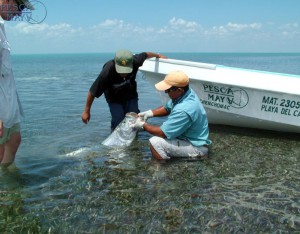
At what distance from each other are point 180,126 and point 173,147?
47 centimetres

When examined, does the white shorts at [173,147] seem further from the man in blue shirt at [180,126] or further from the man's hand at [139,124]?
the man's hand at [139,124]

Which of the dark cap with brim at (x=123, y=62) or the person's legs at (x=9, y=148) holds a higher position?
the dark cap with brim at (x=123, y=62)

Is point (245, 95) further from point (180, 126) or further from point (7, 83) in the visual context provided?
point (7, 83)

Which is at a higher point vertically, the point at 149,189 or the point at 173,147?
the point at 173,147

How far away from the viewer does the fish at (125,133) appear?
5730mm

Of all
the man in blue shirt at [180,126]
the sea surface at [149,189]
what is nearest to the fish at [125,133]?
the sea surface at [149,189]

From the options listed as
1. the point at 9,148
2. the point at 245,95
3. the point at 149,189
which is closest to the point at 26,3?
the point at 9,148

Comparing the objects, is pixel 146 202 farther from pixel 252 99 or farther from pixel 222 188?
pixel 252 99

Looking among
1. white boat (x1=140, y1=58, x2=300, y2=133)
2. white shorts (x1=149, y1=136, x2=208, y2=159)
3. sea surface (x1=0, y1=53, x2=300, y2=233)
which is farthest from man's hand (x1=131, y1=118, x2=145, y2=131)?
white boat (x1=140, y1=58, x2=300, y2=133)

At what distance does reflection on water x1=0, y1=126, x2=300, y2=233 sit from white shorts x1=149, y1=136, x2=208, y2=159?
15 centimetres

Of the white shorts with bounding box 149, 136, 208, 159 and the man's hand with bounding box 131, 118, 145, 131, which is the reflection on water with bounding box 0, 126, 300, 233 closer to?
the white shorts with bounding box 149, 136, 208, 159

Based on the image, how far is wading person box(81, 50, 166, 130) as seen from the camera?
590cm

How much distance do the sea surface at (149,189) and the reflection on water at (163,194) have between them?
1 cm

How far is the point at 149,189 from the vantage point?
14.3 feet
